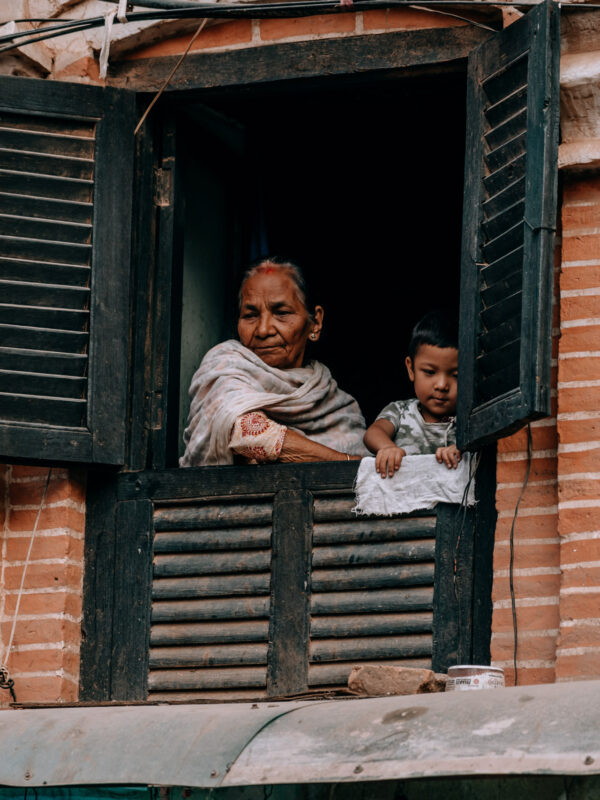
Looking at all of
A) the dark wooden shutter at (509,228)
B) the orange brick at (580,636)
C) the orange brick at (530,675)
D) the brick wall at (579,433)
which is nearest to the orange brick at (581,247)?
the brick wall at (579,433)

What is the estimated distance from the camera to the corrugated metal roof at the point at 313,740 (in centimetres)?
455

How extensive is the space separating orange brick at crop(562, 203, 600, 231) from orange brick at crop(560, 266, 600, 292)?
0.50 feet

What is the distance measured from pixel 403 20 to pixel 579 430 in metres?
1.68

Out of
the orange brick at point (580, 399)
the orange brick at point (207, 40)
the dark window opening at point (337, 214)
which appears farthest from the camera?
the dark window opening at point (337, 214)

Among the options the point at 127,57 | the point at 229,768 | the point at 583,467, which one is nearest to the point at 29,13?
the point at 127,57

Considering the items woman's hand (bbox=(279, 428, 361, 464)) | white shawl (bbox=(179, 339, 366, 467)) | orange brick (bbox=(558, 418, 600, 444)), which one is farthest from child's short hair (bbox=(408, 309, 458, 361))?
orange brick (bbox=(558, 418, 600, 444))

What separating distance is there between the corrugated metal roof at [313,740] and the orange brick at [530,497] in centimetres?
121

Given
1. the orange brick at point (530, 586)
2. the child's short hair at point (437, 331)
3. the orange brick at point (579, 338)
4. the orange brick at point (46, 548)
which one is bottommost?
the orange brick at point (530, 586)

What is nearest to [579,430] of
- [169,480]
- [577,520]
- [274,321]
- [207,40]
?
[577,520]

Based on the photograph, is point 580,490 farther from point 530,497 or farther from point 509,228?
point 509,228

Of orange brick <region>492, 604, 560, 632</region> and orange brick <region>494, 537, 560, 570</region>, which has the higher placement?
orange brick <region>494, 537, 560, 570</region>

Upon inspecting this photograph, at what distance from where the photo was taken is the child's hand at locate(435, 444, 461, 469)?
622 cm

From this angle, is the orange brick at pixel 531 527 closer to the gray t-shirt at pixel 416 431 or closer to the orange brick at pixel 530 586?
the orange brick at pixel 530 586

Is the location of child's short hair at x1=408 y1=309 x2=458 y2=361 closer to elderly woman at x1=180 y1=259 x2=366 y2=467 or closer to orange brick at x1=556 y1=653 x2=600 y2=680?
elderly woman at x1=180 y1=259 x2=366 y2=467
